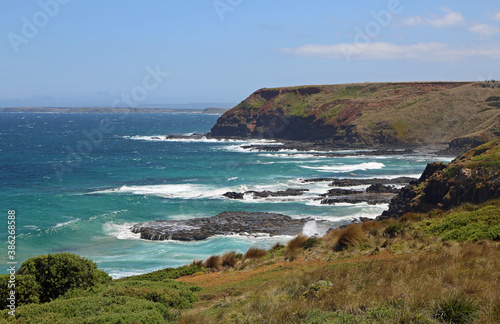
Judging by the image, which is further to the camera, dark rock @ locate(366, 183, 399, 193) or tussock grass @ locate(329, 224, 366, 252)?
dark rock @ locate(366, 183, 399, 193)

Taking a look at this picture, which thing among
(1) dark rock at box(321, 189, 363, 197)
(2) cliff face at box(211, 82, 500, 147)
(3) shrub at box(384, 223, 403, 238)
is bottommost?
(1) dark rock at box(321, 189, 363, 197)

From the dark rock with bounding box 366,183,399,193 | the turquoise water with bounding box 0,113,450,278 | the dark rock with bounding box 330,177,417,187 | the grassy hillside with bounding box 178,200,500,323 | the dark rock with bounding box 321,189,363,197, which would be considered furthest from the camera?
the dark rock with bounding box 330,177,417,187

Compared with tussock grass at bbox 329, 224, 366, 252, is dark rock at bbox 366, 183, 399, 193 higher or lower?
lower

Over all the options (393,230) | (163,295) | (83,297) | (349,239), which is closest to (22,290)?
(83,297)

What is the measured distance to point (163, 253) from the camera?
26.6m

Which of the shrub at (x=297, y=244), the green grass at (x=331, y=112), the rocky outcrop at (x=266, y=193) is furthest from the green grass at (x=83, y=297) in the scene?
the green grass at (x=331, y=112)

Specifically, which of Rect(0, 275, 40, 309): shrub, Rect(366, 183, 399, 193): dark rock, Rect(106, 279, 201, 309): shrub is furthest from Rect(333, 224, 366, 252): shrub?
Rect(366, 183, 399, 193): dark rock

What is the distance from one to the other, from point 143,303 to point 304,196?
33.4m

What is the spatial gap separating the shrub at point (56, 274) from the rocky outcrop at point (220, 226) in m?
16.9

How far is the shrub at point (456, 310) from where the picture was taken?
6.21m

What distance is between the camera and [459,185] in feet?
86.3

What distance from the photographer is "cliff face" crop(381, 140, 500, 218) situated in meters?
24.6

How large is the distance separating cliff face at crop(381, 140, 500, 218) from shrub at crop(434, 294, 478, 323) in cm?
1894

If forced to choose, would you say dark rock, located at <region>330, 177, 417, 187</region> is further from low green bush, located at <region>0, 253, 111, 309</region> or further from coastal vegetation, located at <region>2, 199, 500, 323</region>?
low green bush, located at <region>0, 253, 111, 309</region>
